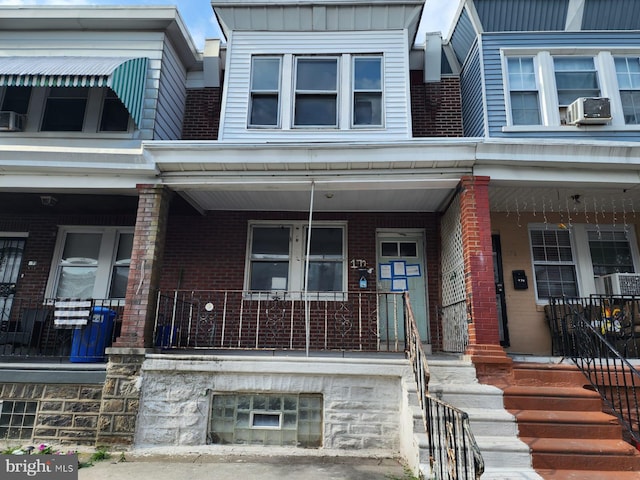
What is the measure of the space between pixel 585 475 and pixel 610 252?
523 cm

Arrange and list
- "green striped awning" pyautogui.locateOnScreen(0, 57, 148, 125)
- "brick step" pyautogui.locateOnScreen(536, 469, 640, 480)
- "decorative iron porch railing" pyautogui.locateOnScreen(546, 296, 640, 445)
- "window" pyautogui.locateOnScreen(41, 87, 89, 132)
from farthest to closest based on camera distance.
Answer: "window" pyautogui.locateOnScreen(41, 87, 89, 132) < "green striped awning" pyautogui.locateOnScreen(0, 57, 148, 125) < "decorative iron porch railing" pyautogui.locateOnScreen(546, 296, 640, 445) < "brick step" pyautogui.locateOnScreen(536, 469, 640, 480)

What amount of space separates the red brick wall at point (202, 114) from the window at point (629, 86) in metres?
7.49

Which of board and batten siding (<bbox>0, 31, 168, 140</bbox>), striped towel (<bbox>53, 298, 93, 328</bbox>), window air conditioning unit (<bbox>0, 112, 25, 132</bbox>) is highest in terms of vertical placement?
board and batten siding (<bbox>0, 31, 168, 140</bbox>)

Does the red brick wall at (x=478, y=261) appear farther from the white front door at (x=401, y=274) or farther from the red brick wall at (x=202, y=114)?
the red brick wall at (x=202, y=114)

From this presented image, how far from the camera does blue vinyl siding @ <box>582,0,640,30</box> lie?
24.9 ft

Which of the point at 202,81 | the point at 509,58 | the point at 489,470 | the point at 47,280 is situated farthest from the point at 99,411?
the point at 509,58

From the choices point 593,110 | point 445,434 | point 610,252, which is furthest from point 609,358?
point 593,110

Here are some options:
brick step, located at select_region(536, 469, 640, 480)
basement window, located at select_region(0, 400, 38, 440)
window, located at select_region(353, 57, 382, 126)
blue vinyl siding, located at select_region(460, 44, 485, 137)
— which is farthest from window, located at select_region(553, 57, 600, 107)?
basement window, located at select_region(0, 400, 38, 440)

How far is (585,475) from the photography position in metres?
4.05

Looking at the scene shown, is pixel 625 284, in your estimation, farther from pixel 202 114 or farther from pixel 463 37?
pixel 202 114

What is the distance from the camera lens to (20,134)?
7598 mm

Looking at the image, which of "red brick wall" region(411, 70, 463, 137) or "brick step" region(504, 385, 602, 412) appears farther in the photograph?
Result: "red brick wall" region(411, 70, 463, 137)

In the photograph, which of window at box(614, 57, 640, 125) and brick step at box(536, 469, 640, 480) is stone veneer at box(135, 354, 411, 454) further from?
window at box(614, 57, 640, 125)

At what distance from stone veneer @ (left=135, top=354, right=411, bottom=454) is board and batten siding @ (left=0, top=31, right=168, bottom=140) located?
17.0ft
